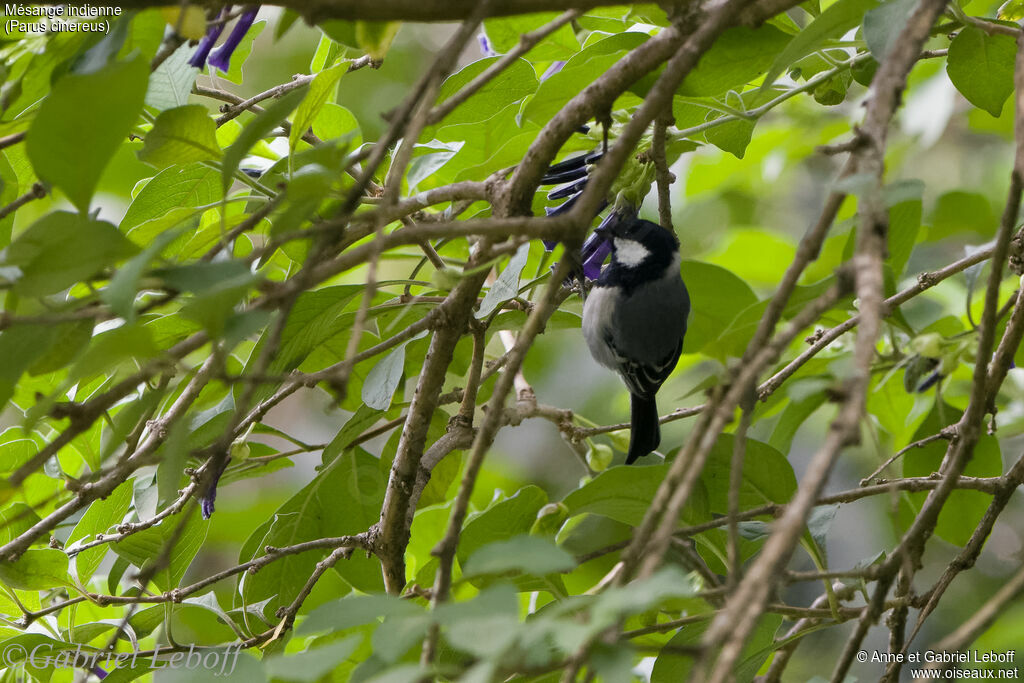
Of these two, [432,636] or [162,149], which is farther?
[162,149]

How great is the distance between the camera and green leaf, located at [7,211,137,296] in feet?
2.62

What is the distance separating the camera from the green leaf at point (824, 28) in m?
1.11

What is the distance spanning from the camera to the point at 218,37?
A: 1262mm

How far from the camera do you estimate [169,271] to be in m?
0.78

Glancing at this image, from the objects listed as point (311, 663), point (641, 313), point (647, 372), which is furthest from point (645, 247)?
point (311, 663)

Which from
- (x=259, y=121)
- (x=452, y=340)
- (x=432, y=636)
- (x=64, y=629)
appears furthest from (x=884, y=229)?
(x=64, y=629)

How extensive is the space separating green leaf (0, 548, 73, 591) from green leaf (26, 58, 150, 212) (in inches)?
A: 35.7

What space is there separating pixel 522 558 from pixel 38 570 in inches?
45.0

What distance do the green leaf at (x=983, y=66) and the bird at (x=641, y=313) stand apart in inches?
27.0

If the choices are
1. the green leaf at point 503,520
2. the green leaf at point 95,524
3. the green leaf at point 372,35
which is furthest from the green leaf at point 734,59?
the green leaf at point 95,524

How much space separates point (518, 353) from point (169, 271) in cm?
35

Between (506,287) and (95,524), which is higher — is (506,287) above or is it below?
above

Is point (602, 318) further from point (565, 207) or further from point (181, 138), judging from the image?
point (181, 138)

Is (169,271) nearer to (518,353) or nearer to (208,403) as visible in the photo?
(518,353)
